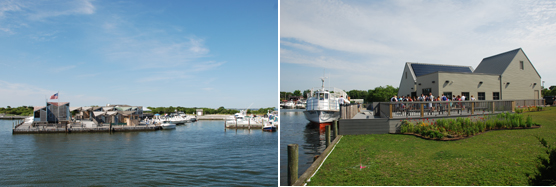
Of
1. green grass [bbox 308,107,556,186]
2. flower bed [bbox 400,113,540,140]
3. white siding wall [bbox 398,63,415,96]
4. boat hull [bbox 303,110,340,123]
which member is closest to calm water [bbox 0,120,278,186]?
boat hull [bbox 303,110,340,123]

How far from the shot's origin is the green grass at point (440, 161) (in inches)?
223

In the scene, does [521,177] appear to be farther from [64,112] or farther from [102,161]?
[64,112]

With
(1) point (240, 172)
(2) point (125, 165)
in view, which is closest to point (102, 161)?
→ (2) point (125, 165)

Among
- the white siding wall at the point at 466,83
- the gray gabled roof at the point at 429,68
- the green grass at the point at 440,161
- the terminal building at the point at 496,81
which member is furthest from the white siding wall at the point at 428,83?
the green grass at the point at 440,161

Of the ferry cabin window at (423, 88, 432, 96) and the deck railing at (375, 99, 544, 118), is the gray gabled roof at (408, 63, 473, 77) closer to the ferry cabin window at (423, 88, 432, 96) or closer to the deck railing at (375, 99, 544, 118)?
the ferry cabin window at (423, 88, 432, 96)

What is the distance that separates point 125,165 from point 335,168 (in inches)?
776

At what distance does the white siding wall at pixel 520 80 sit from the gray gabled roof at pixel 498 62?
288mm

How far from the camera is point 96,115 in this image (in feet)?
180

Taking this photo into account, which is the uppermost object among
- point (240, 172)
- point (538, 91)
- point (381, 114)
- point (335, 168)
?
point (538, 91)

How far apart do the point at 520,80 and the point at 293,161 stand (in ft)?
79.9

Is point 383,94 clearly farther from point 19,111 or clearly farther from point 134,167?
point 19,111

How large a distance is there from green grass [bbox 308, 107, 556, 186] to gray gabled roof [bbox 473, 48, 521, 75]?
A: 13.8 m

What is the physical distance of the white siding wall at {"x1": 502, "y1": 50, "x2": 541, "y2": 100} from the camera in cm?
2070

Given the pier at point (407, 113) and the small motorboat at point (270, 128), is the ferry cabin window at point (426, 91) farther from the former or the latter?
the small motorboat at point (270, 128)
